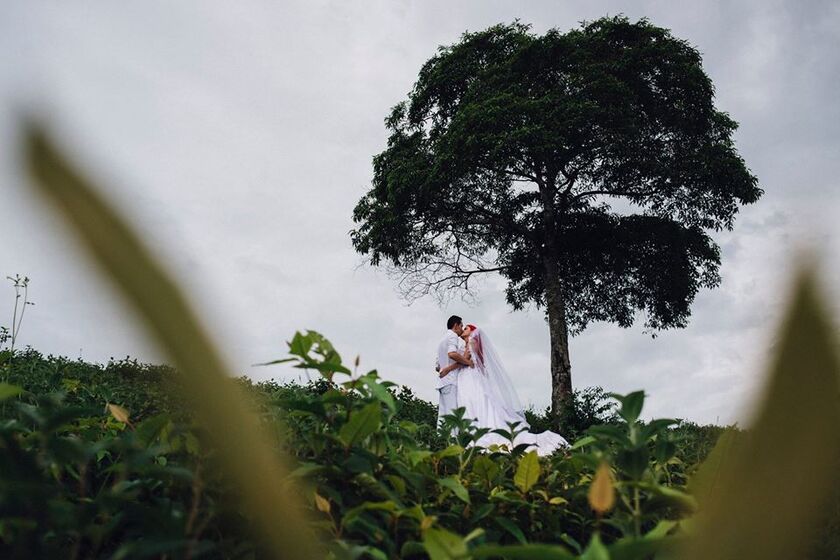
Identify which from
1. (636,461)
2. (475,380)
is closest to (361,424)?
(636,461)

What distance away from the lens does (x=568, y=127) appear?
1650 centimetres

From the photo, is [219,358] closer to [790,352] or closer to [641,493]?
[790,352]

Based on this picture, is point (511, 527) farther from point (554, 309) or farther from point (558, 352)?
point (554, 309)

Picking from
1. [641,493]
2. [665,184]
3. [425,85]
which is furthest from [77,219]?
[425,85]

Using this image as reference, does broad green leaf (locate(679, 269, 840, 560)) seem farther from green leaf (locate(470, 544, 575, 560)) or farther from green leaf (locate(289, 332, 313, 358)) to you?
green leaf (locate(289, 332, 313, 358))

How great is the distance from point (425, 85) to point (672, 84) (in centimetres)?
696

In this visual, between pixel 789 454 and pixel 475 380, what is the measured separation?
1106cm

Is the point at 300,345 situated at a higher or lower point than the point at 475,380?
lower

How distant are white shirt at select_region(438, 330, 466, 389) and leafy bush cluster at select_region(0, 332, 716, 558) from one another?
33.4 feet

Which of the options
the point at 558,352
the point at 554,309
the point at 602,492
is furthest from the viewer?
the point at 554,309

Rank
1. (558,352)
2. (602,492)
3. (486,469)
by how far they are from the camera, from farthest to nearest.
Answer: (558,352)
(486,469)
(602,492)

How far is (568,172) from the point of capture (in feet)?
62.4

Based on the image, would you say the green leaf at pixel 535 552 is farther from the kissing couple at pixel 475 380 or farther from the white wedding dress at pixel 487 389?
the kissing couple at pixel 475 380

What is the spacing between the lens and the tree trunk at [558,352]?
56.3 ft
